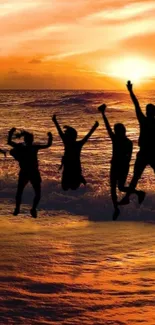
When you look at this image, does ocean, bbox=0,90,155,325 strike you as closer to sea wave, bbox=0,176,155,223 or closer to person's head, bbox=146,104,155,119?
sea wave, bbox=0,176,155,223

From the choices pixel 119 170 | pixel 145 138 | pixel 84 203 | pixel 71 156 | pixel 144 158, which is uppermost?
pixel 145 138

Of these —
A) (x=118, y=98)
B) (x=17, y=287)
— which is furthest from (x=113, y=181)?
(x=118, y=98)

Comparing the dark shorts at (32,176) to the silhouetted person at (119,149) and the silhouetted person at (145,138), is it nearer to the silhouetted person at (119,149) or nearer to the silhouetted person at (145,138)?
the silhouetted person at (119,149)

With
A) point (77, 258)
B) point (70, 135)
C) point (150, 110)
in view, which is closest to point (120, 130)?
point (150, 110)

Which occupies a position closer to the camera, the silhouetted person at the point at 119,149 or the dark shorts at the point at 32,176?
the silhouetted person at the point at 119,149

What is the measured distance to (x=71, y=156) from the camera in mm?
11867

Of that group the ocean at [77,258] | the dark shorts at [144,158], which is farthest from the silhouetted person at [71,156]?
the ocean at [77,258]

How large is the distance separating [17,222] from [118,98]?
3900 inches

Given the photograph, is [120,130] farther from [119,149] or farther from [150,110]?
[150,110]

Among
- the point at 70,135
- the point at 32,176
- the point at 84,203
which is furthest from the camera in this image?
the point at 84,203

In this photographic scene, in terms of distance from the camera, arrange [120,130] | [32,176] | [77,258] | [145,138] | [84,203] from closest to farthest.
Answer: [145,138], [120,130], [32,176], [77,258], [84,203]

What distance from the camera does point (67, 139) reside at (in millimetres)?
11805

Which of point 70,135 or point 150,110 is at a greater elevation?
point 150,110

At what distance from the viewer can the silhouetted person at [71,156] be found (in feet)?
38.7
